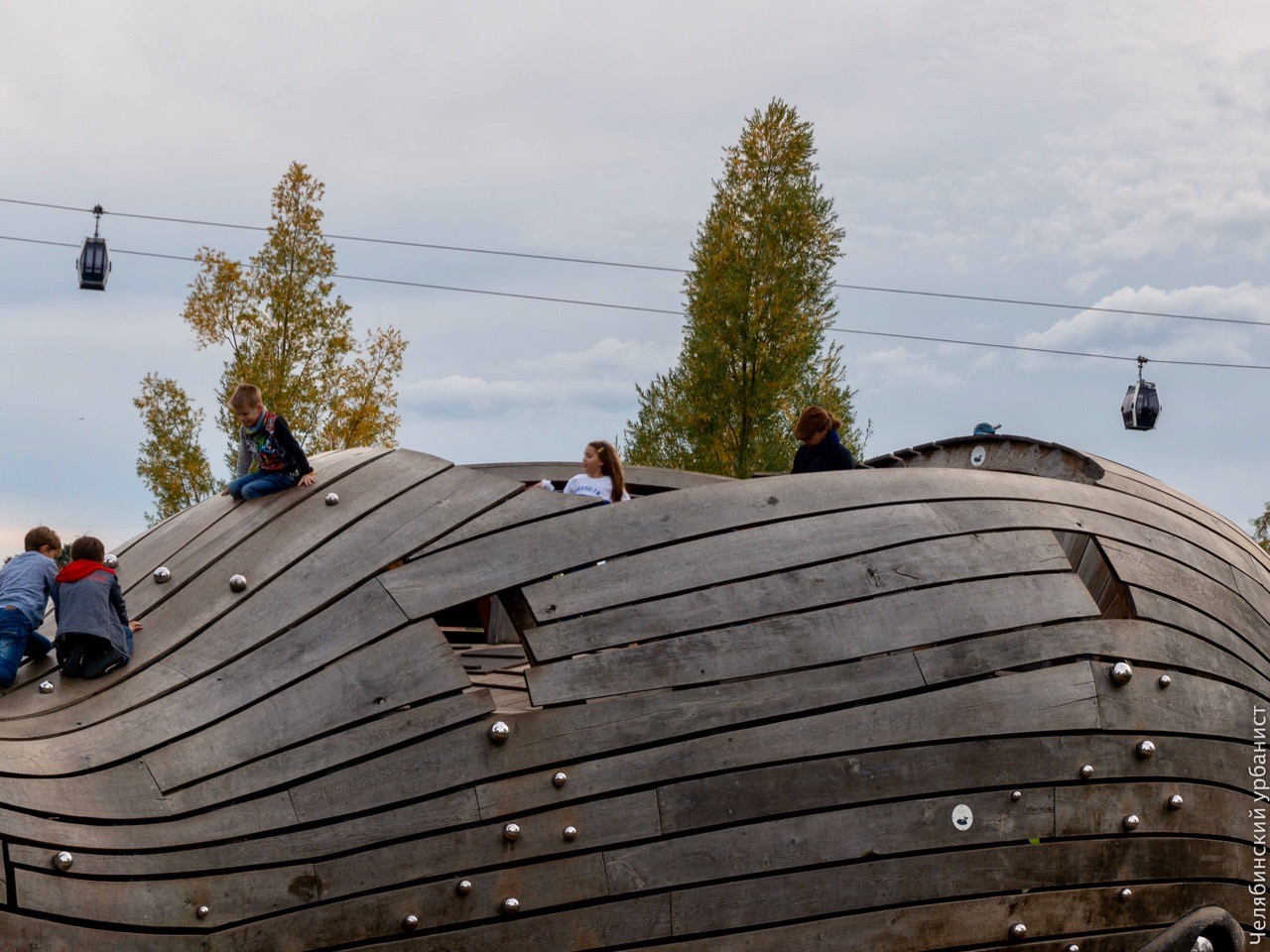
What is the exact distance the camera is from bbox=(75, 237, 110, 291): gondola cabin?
53.5 ft

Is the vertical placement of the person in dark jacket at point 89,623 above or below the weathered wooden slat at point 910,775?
above

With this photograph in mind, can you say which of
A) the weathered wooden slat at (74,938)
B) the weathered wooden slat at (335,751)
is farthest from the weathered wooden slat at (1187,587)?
the weathered wooden slat at (74,938)

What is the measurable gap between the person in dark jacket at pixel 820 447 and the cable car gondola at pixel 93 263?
41.9ft

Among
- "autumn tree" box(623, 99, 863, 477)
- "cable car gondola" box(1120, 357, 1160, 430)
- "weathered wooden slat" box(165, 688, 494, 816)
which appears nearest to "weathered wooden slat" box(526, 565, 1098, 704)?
"weathered wooden slat" box(165, 688, 494, 816)

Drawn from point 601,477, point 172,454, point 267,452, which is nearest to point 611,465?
point 601,477

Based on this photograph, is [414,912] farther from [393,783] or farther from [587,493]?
[587,493]

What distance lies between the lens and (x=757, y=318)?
18375mm

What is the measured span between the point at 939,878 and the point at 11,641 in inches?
157

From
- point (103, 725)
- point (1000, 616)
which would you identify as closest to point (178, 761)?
point (103, 725)

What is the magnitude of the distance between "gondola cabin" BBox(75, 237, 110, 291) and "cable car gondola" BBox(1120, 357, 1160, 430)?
51.8 feet

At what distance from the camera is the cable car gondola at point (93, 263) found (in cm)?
1631

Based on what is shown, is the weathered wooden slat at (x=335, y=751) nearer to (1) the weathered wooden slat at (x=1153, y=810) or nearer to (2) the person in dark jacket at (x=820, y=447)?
(2) the person in dark jacket at (x=820, y=447)

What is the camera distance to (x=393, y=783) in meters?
4.69

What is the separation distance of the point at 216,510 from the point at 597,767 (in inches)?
86.6
